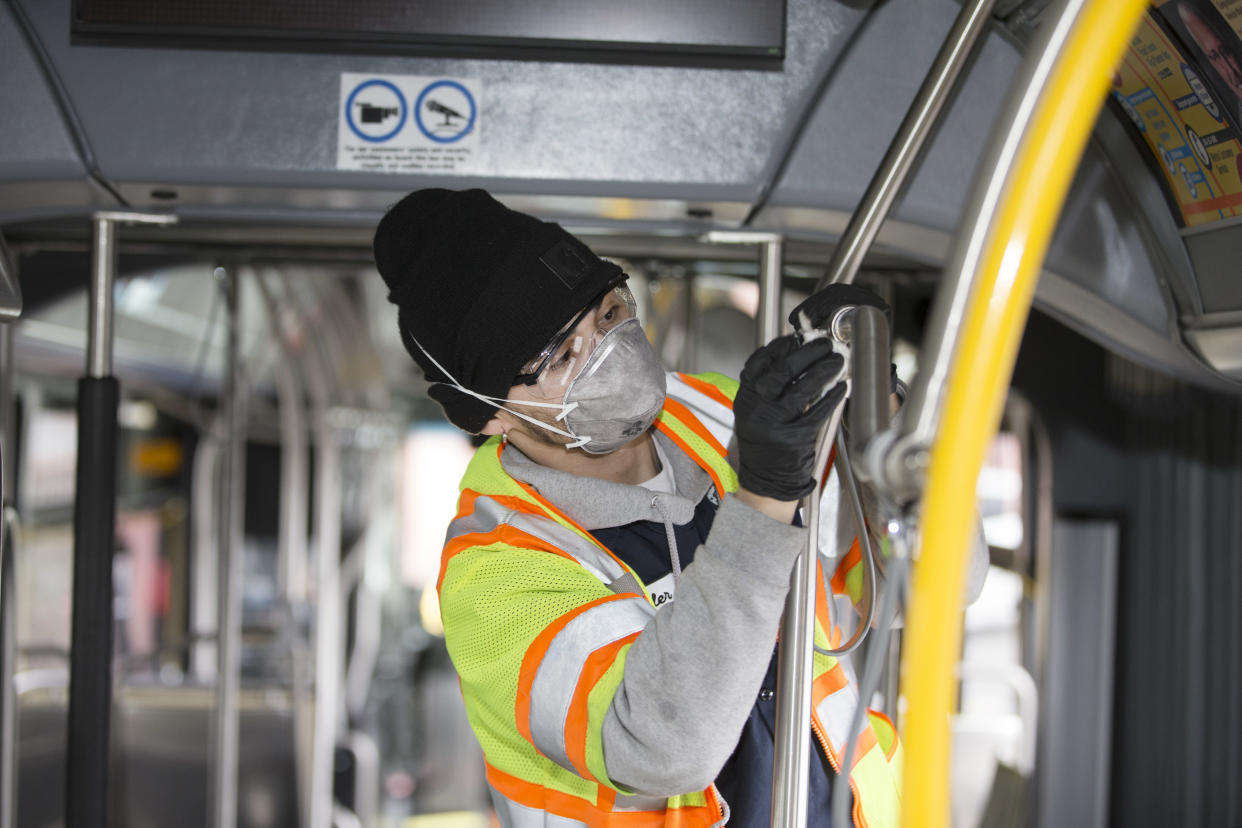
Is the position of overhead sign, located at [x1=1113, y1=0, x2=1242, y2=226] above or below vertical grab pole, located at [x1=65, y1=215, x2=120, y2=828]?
above

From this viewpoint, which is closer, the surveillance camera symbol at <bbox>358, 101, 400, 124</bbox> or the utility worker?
the utility worker

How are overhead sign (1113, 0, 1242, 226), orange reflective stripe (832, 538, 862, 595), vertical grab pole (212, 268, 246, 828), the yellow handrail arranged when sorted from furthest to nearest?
vertical grab pole (212, 268, 246, 828), orange reflective stripe (832, 538, 862, 595), overhead sign (1113, 0, 1242, 226), the yellow handrail

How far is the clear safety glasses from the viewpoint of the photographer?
1458 millimetres

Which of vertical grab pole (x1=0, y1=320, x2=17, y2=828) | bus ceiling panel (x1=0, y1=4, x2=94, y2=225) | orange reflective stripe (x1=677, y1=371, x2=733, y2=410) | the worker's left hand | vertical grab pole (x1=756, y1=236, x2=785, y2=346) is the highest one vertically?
bus ceiling panel (x1=0, y1=4, x2=94, y2=225)

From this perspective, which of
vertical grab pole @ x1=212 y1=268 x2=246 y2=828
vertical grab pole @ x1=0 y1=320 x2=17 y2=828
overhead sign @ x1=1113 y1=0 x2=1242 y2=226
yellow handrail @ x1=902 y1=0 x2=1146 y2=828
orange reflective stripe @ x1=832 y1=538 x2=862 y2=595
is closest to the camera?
yellow handrail @ x1=902 y1=0 x2=1146 y2=828

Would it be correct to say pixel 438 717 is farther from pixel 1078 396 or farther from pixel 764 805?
pixel 764 805

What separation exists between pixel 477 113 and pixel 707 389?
0.57 m

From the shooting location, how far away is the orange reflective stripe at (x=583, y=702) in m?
1.14

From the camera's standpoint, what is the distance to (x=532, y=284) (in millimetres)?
1429

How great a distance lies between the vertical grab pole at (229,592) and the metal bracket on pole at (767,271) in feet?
5.26

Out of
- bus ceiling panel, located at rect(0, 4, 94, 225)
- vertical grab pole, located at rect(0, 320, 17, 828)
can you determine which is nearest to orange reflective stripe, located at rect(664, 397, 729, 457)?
bus ceiling panel, located at rect(0, 4, 94, 225)

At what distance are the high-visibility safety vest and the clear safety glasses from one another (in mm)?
153

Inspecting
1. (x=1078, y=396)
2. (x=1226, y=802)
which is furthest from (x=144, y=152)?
(x=1078, y=396)

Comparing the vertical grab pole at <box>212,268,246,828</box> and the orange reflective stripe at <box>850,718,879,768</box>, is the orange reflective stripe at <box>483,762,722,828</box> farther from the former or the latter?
Answer: the vertical grab pole at <box>212,268,246,828</box>
